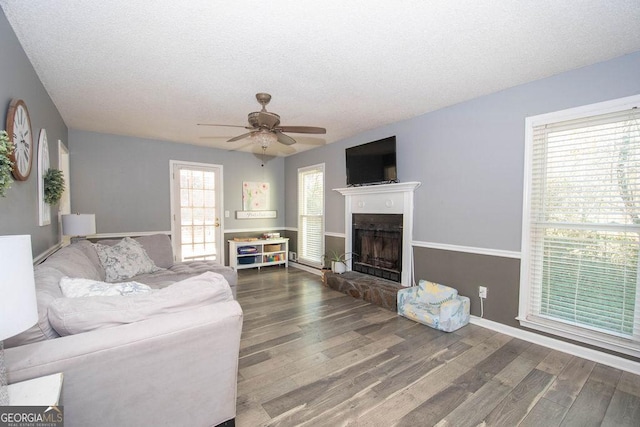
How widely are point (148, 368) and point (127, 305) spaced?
32 centimetres

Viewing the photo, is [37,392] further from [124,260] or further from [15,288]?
[124,260]

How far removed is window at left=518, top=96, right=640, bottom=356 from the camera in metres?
2.24

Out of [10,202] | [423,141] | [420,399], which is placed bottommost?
[420,399]

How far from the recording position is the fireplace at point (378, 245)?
13.0 feet

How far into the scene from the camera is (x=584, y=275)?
2469mm

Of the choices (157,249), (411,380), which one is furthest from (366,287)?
(157,249)

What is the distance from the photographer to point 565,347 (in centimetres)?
253

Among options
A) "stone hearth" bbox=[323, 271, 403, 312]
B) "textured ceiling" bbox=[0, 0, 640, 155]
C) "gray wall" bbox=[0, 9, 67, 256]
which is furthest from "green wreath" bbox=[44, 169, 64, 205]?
"stone hearth" bbox=[323, 271, 403, 312]

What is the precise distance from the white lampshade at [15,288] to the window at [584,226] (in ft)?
11.3

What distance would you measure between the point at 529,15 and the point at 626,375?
8.95 ft

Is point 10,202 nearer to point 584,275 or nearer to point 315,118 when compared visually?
point 315,118

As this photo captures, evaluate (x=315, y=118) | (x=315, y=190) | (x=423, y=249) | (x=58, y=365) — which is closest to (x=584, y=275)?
(x=423, y=249)

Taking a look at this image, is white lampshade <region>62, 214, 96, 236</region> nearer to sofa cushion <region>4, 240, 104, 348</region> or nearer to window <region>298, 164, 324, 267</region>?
sofa cushion <region>4, 240, 104, 348</region>

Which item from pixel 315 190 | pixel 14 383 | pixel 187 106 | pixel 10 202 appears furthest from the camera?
pixel 315 190
